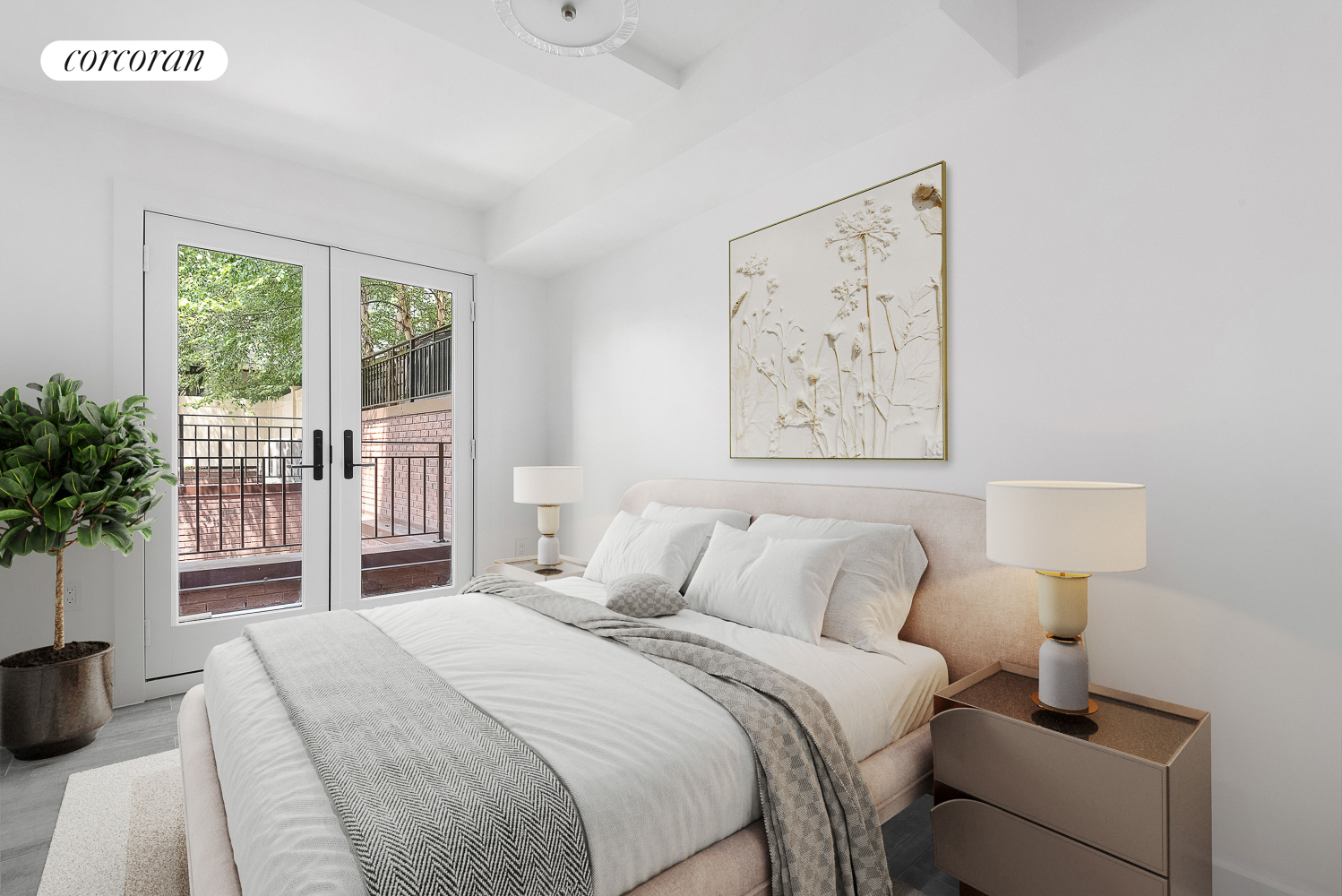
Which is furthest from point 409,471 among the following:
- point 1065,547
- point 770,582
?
point 1065,547

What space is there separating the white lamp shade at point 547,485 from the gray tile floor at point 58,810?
6.02ft

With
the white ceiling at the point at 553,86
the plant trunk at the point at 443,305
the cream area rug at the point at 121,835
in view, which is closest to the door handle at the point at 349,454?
the plant trunk at the point at 443,305

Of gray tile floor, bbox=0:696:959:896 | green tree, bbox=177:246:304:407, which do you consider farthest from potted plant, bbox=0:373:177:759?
green tree, bbox=177:246:304:407

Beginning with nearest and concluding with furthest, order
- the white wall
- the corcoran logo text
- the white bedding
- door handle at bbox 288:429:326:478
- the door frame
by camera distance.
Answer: the white bedding
the corcoran logo text
the white wall
the door frame
door handle at bbox 288:429:326:478

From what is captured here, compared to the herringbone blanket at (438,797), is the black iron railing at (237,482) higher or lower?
higher

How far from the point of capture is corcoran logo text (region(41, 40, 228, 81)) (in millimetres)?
2525

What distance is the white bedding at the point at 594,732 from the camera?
116 cm

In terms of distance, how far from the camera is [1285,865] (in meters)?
1.65

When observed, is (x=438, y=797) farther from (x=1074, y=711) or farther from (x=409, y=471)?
(x=409, y=471)

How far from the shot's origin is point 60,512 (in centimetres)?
239

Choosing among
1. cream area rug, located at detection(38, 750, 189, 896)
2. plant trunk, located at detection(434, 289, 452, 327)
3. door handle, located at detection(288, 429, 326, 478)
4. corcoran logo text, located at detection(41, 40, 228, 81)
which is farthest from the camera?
plant trunk, located at detection(434, 289, 452, 327)

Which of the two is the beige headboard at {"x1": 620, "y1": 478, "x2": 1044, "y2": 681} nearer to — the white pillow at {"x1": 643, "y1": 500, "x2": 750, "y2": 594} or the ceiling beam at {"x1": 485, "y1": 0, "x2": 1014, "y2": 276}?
the white pillow at {"x1": 643, "y1": 500, "x2": 750, "y2": 594}

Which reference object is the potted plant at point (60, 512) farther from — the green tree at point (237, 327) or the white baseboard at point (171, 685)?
the green tree at point (237, 327)

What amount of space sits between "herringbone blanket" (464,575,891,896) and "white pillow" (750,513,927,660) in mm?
534
